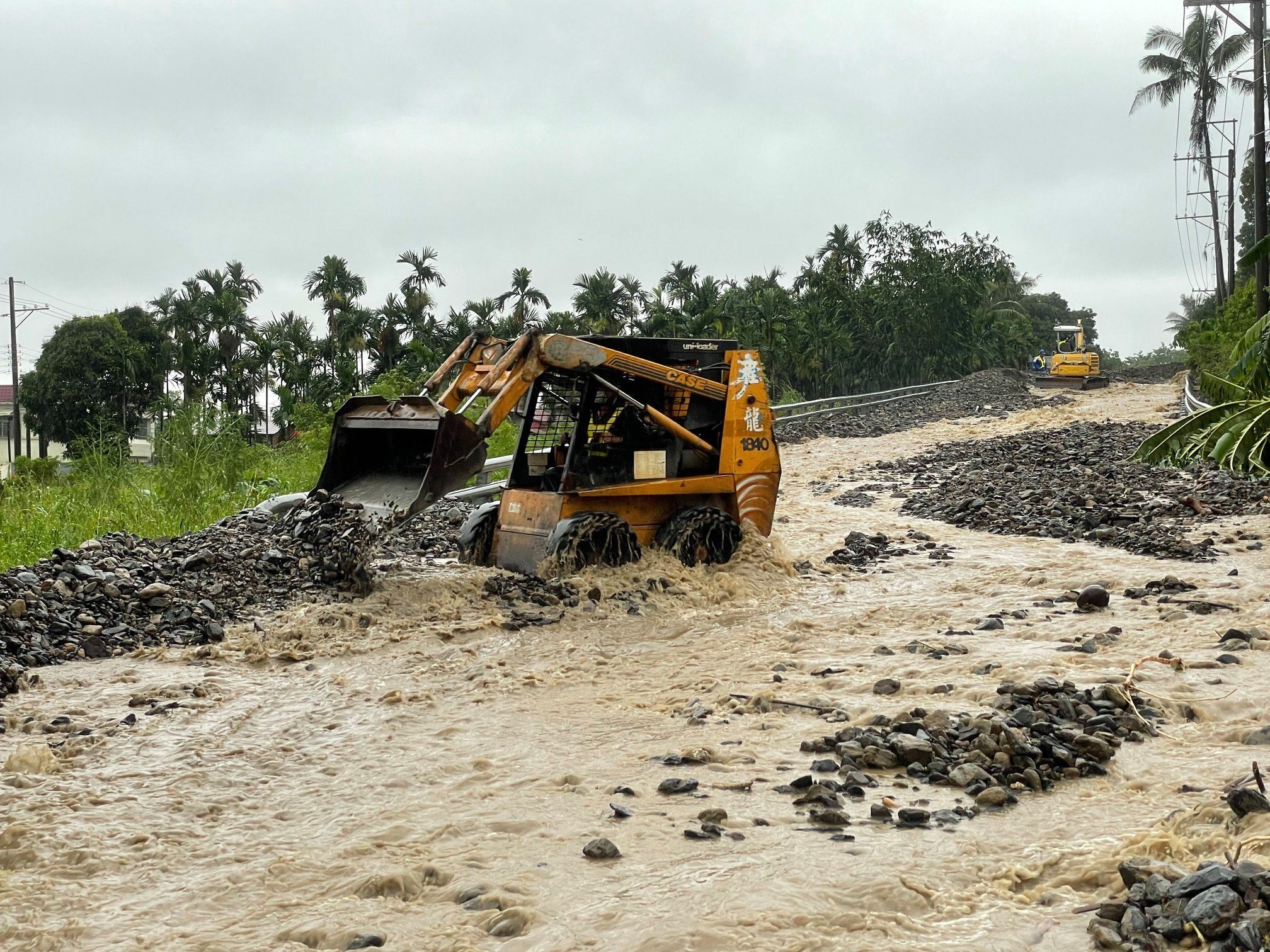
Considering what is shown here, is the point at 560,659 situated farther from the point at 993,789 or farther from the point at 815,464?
the point at 815,464

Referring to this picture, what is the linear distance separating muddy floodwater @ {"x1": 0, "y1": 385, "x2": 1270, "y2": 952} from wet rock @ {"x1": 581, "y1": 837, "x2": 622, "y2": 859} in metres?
0.05

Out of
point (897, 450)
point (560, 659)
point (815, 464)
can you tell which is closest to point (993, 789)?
point (560, 659)

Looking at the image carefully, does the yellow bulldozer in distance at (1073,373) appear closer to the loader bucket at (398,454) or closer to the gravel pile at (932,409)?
the gravel pile at (932,409)

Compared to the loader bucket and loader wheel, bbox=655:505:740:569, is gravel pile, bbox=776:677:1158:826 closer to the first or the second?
the loader bucket

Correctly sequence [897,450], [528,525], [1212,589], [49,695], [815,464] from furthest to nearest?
[897,450], [815,464], [528,525], [1212,589], [49,695]

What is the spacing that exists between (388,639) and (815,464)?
1635cm

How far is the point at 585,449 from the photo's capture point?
10.9 meters

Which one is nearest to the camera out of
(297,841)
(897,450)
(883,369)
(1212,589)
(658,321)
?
(297,841)

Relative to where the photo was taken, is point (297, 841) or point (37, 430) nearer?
point (297, 841)

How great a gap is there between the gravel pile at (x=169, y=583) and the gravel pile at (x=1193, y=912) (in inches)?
239

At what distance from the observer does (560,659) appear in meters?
8.07

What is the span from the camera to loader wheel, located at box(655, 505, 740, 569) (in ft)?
35.0

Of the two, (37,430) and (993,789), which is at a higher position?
(37,430)

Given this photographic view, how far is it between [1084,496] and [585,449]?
7.28 meters
